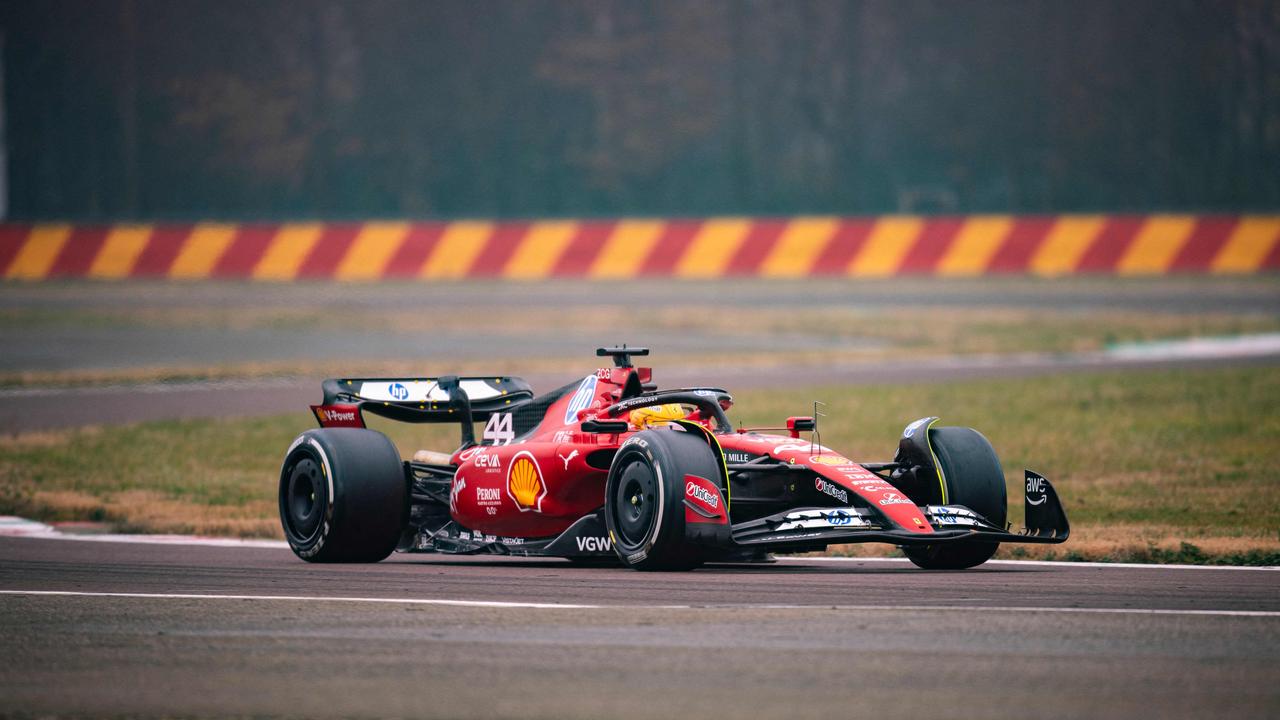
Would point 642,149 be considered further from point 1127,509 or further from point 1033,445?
point 1127,509

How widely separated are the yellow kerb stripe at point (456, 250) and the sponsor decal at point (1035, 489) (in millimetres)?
32361

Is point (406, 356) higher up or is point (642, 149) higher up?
point (642, 149)

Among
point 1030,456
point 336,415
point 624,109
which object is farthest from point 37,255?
point 336,415

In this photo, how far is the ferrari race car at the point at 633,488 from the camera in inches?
468

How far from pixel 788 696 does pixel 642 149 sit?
39597 millimetres

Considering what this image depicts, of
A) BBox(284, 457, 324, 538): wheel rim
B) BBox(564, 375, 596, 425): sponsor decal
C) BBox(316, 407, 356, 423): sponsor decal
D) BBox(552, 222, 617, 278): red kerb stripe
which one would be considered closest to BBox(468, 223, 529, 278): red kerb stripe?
BBox(552, 222, 617, 278): red kerb stripe

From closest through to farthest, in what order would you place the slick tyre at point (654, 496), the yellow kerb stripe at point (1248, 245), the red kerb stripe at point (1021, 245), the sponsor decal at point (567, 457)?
1. the slick tyre at point (654, 496)
2. the sponsor decal at point (567, 457)
3. the yellow kerb stripe at point (1248, 245)
4. the red kerb stripe at point (1021, 245)

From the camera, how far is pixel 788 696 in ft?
26.3

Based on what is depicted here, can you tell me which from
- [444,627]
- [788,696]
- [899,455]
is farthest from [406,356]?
[788,696]

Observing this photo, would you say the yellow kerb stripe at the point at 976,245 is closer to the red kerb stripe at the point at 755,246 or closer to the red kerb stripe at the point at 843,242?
the red kerb stripe at the point at 843,242

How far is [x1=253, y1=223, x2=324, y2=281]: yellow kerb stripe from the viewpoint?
44.5m

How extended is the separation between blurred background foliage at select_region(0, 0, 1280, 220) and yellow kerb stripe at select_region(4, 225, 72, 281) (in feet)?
12.6

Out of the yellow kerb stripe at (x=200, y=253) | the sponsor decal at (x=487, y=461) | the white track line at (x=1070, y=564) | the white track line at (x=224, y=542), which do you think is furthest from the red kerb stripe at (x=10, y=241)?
the white track line at (x=1070, y=564)

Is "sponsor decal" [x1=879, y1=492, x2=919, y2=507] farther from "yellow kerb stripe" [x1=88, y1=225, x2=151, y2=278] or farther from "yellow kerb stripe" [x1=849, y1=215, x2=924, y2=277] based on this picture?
"yellow kerb stripe" [x1=88, y1=225, x2=151, y2=278]
